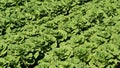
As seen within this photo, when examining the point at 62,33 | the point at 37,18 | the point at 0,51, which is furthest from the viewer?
the point at 37,18

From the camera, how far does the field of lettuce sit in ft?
19.3

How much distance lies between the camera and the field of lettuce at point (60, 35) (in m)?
5.89

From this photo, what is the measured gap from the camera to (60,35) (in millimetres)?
6750

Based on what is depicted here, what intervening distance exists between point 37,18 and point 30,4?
0.87 meters

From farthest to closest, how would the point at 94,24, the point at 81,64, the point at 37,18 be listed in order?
1. the point at 37,18
2. the point at 94,24
3. the point at 81,64

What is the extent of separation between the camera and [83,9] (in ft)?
26.6

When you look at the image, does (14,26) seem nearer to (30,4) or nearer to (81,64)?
(30,4)

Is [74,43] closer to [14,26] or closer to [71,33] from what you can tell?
[71,33]

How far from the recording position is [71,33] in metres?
7.00

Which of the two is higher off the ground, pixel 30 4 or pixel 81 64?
pixel 30 4

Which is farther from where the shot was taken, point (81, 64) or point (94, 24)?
point (94, 24)

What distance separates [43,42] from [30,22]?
1.47m

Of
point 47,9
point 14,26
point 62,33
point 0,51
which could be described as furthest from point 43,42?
point 47,9

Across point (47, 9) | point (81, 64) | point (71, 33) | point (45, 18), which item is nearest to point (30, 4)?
point (47, 9)
